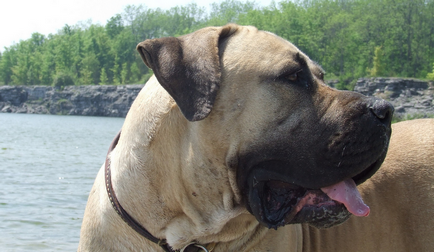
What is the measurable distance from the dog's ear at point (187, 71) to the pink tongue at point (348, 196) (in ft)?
2.50

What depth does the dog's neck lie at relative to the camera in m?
2.49

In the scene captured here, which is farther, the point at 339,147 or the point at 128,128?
the point at 128,128

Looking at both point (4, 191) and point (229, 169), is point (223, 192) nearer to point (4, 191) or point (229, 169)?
point (229, 169)

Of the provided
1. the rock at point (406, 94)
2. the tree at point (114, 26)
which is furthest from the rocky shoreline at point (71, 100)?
the rock at point (406, 94)

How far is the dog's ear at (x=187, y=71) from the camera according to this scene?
92.2 inches

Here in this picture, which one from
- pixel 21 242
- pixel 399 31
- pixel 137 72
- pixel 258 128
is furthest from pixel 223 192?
pixel 137 72

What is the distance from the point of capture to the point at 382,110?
2.32 m

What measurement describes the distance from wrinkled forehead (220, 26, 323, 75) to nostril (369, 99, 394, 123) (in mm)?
425

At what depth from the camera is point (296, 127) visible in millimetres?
2387

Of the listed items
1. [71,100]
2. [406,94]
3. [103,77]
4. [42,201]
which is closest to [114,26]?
[103,77]

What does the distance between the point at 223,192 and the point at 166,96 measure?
60cm

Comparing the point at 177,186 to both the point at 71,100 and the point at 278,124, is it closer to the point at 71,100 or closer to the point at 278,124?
the point at 278,124

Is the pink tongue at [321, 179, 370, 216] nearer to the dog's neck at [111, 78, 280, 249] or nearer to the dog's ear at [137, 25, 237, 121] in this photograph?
the dog's neck at [111, 78, 280, 249]

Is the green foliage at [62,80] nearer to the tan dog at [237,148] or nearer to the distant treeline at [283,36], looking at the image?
the distant treeline at [283,36]
